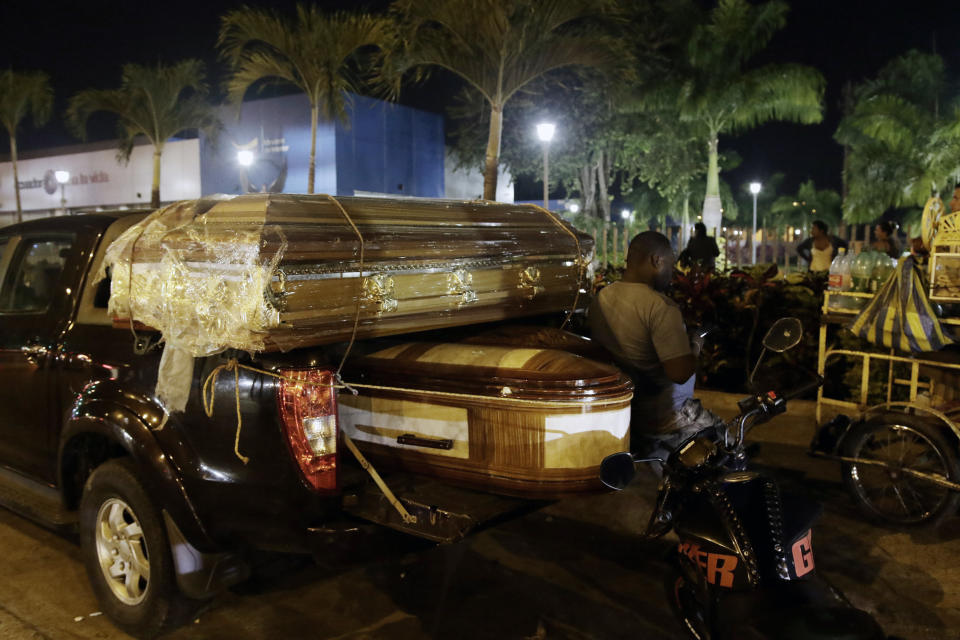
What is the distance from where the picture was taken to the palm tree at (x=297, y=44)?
14.2 metres

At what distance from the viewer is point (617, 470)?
2.49 meters

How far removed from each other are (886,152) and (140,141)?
2747cm

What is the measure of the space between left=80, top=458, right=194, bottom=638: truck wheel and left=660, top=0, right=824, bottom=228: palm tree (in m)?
22.3

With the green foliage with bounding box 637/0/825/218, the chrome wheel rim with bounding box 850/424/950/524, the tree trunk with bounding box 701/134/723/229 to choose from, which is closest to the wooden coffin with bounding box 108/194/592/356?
the chrome wheel rim with bounding box 850/424/950/524

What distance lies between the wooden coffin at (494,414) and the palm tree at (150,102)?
1867cm

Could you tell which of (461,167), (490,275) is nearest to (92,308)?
(490,275)

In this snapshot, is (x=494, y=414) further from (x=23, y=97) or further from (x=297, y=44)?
(x=23, y=97)

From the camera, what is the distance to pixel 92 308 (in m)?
3.82

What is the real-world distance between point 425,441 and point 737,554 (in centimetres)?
129

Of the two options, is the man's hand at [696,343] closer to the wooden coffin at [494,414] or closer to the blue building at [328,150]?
the wooden coffin at [494,414]

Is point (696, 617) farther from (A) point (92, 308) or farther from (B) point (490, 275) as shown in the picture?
(A) point (92, 308)

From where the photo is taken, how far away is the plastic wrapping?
9.23 ft

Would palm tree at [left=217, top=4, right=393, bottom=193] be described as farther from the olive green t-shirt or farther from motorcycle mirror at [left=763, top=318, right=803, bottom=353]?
motorcycle mirror at [left=763, top=318, right=803, bottom=353]

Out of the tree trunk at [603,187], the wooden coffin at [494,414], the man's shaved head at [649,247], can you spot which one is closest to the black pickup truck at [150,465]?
the wooden coffin at [494,414]
